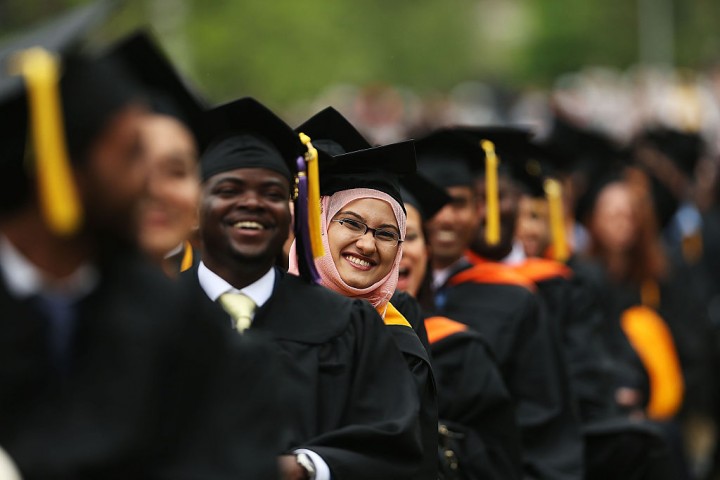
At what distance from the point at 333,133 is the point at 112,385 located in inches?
116

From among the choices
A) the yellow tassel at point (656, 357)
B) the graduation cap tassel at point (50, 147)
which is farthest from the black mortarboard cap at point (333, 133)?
the yellow tassel at point (656, 357)

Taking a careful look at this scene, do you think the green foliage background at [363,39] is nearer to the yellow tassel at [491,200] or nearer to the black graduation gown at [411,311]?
the yellow tassel at [491,200]

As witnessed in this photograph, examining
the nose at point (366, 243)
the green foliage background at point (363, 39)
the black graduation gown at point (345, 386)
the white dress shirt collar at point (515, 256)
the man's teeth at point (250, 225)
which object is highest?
the green foliage background at point (363, 39)

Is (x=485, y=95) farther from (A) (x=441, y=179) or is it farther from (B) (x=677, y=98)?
(A) (x=441, y=179)

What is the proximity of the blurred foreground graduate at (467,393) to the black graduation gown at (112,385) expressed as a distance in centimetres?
332

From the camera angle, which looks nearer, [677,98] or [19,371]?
[19,371]

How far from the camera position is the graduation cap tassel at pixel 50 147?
8.64 feet

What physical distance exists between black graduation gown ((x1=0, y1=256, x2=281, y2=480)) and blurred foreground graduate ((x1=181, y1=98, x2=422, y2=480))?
1.43 metres

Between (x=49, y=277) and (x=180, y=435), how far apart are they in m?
0.43

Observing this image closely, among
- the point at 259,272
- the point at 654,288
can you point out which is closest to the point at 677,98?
the point at 654,288

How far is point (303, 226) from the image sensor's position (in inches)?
199

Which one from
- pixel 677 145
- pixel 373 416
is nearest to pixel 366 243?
pixel 373 416

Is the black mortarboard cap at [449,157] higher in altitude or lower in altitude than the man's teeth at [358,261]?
higher

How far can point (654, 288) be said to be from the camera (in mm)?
10578
